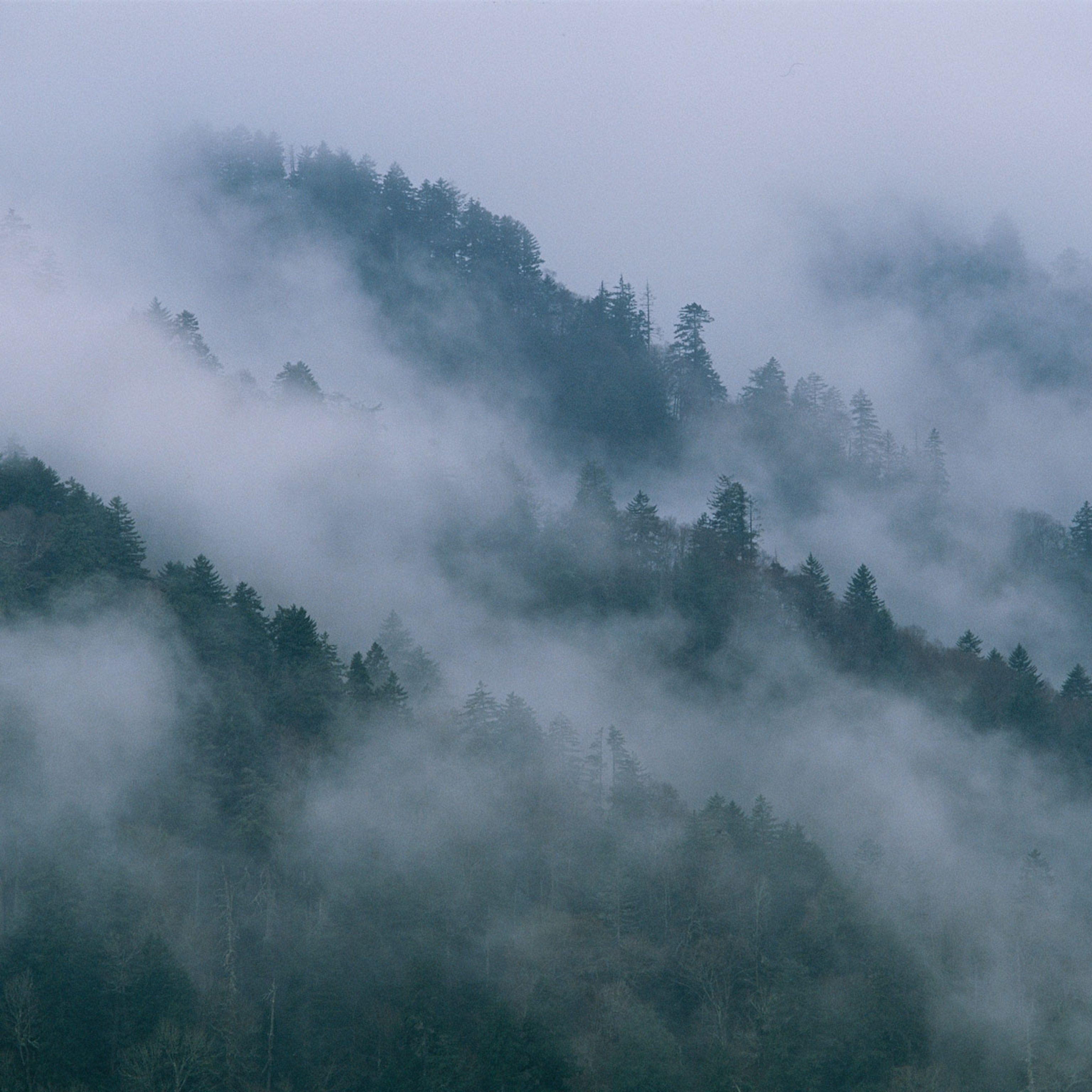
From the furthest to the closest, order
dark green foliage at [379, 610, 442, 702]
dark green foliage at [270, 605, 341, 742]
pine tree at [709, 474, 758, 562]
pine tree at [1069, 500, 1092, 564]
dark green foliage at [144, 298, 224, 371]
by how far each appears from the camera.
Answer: pine tree at [1069, 500, 1092, 564] → dark green foliage at [144, 298, 224, 371] → pine tree at [709, 474, 758, 562] → dark green foliage at [379, 610, 442, 702] → dark green foliage at [270, 605, 341, 742]

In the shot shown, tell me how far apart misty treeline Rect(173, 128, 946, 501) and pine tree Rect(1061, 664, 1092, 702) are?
1198 inches

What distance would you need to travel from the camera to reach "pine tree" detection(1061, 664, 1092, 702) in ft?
208

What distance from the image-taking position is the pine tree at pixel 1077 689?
208ft

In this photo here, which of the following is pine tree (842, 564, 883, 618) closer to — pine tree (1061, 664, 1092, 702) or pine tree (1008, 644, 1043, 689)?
pine tree (1008, 644, 1043, 689)

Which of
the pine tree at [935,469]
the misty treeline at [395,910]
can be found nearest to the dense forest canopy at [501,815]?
the misty treeline at [395,910]

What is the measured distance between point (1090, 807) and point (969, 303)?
78.0 meters

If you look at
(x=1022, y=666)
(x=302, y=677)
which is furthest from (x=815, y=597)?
(x=302, y=677)

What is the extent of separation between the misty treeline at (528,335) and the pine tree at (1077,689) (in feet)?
99.9

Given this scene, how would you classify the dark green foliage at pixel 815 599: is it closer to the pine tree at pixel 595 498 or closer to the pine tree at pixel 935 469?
the pine tree at pixel 595 498

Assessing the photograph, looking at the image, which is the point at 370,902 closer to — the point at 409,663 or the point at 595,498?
the point at 409,663

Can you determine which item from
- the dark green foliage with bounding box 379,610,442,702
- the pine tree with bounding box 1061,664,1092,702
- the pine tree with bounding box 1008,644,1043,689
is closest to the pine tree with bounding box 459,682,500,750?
the dark green foliage with bounding box 379,610,442,702

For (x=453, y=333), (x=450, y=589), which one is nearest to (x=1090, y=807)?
(x=450, y=589)

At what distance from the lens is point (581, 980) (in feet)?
141

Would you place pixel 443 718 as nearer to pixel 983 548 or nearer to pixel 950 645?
pixel 950 645
